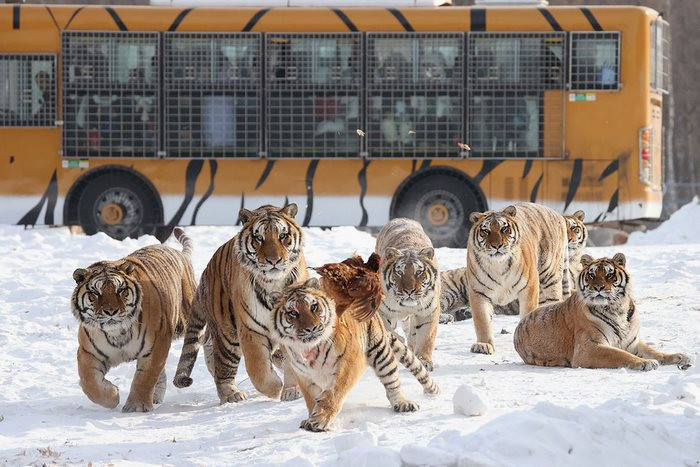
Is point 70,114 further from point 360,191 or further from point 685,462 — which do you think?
point 685,462

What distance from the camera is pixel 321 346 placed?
22.3 feet

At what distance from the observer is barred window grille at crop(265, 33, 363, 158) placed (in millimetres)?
16109

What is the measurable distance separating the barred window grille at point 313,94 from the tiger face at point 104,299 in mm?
8243

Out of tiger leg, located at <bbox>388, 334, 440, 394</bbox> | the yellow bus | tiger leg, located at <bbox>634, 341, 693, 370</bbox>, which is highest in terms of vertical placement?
the yellow bus

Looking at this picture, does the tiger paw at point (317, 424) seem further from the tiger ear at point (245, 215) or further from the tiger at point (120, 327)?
the tiger at point (120, 327)

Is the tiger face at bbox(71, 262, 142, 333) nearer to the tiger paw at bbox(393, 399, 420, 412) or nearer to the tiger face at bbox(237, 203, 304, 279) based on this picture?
the tiger face at bbox(237, 203, 304, 279)

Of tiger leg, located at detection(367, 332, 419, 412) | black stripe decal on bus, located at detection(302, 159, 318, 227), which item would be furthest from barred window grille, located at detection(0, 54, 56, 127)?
tiger leg, located at detection(367, 332, 419, 412)

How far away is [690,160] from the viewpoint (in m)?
37.4

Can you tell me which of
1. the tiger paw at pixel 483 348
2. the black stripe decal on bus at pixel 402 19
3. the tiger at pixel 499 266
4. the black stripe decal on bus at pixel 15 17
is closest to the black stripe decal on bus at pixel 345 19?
the black stripe decal on bus at pixel 402 19

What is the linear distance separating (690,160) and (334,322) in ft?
105

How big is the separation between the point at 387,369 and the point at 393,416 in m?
0.25

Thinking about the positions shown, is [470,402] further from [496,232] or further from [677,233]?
[677,233]

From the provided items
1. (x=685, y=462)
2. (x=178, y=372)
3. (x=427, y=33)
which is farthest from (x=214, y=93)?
(x=685, y=462)

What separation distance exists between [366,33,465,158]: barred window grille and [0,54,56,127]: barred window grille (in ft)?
11.7
